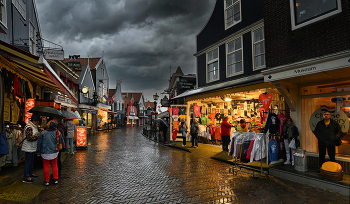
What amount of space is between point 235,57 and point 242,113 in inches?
126

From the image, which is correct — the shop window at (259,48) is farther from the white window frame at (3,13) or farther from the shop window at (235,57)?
the white window frame at (3,13)

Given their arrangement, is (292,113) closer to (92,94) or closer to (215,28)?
(215,28)

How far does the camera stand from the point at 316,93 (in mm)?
7137

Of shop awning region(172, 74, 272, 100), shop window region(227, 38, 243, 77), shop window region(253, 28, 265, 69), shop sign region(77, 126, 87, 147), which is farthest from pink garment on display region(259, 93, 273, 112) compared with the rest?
shop sign region(77, 126, 87, 147)

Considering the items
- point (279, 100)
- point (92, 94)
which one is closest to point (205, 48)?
point (279, 100)

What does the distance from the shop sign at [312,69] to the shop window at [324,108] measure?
4.69 ft

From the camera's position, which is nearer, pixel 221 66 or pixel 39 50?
pixel 221 66

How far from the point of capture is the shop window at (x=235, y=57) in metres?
11.6

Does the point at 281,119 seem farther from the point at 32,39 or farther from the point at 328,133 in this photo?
the point at 32,39

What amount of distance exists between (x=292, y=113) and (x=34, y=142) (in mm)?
8072

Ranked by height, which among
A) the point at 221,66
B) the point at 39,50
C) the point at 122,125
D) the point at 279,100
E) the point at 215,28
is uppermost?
the point at 215,28

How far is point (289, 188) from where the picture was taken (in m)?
5.50

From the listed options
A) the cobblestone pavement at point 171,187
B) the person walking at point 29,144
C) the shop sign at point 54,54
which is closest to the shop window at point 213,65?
the cobblestone pavement at point 171,187

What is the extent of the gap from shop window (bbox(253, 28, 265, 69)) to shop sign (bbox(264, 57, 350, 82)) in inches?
140
